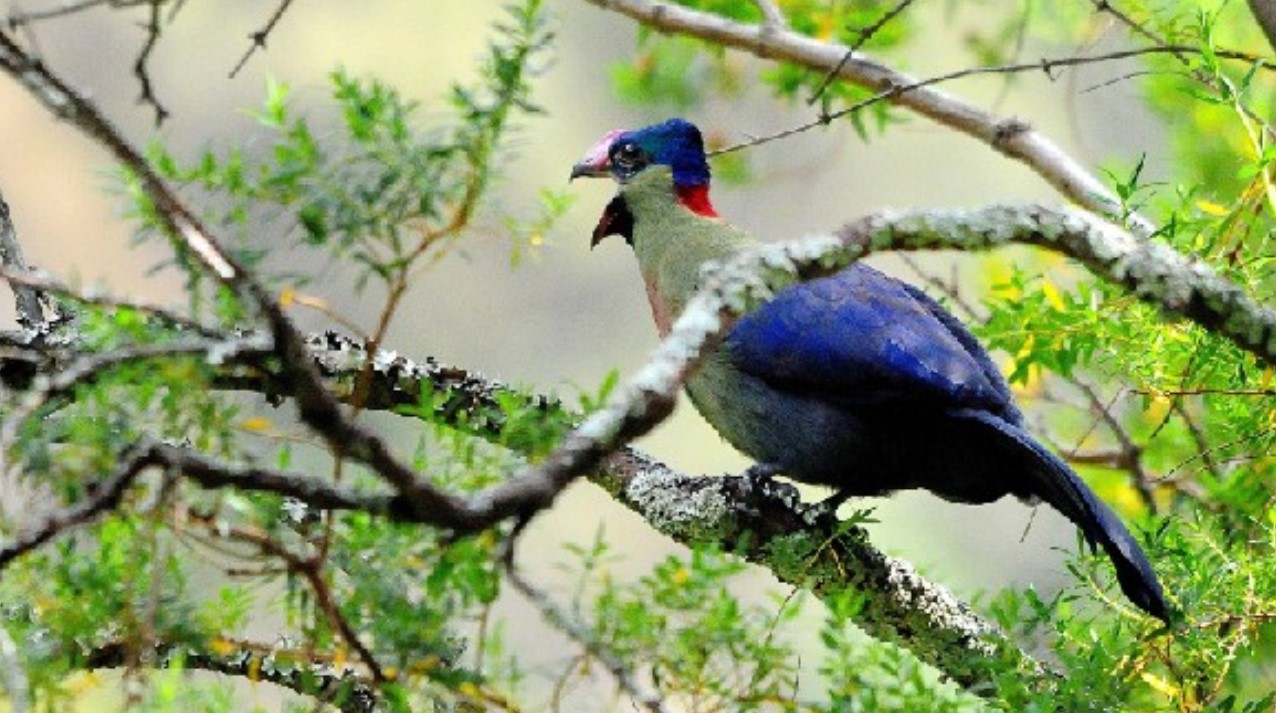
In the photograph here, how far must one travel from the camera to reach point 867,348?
8.71 feet

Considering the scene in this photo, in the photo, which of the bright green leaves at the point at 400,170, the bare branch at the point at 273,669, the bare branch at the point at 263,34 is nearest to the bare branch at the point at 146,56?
the bare branch at the point at 263,34

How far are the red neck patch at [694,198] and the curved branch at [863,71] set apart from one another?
267mm

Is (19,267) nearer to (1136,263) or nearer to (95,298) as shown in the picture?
(95,298)

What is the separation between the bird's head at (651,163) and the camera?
125 inches

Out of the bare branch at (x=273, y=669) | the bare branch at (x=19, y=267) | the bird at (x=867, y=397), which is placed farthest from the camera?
the bird at (x=867, y=397)

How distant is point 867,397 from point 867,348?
71 mm

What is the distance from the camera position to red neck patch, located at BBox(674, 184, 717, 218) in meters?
3.16

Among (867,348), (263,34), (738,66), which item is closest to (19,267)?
(263,34)

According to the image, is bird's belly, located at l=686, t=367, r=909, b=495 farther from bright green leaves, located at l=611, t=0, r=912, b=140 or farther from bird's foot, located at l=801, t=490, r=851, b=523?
bright green leaves, located at l=611, t=0, r=912, b=140

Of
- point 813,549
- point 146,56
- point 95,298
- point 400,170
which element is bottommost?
point 95,298

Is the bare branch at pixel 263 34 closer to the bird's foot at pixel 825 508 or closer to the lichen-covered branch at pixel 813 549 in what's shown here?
A: the lichen-covered branch at pixel 813 549

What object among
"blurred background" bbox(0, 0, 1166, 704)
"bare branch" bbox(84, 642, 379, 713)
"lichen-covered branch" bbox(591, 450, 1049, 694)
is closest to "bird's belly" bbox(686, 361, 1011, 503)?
"lichen-covered branch" bbox(591, 450, 1049, 694)

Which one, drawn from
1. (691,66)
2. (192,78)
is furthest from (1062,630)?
(192,78)

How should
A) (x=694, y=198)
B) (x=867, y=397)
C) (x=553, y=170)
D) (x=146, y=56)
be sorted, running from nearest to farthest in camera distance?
(x=146, y=56)
(x=867, y=397)
(x=694, y=198)
(x=553, y=170)
